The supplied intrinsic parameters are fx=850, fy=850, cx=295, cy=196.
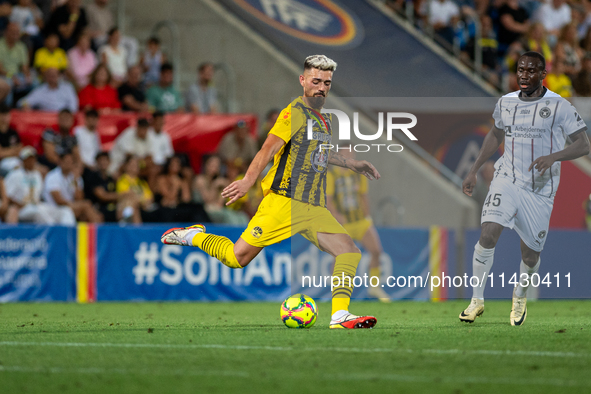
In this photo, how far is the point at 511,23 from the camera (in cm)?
1814

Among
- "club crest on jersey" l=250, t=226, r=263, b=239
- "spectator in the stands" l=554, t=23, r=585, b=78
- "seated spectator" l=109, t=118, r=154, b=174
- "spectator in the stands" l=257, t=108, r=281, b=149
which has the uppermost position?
"spectator in the stands" l=554, t=23, r=585, b=78

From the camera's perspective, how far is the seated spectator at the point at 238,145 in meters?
14.4

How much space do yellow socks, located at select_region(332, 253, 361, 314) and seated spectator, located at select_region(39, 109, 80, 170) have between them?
7249mm

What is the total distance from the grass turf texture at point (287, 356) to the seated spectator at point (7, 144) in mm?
4951

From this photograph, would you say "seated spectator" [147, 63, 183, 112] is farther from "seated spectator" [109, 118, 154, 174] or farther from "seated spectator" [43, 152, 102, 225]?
"seated spectator" [43, 152, 102, 225]

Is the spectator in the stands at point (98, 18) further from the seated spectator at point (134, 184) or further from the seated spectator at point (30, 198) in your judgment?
the seated spectator at point (30, 198)

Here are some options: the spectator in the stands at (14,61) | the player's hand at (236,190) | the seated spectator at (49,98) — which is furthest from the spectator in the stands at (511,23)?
the player's hand at (236,190)

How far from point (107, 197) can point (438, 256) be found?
202 inches

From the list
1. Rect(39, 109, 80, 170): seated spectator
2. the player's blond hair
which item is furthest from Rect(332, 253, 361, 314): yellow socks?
Rect(39, 109, 80, 170): seated spectator

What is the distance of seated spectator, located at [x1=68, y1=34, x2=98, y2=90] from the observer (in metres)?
14.6

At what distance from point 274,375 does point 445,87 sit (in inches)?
520

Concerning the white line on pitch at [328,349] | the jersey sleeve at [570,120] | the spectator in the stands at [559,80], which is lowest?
the white line on pitch at [328,349]

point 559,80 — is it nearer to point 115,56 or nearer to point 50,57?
point 115,56

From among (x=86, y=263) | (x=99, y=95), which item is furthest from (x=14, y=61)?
(x=86, y=263)
